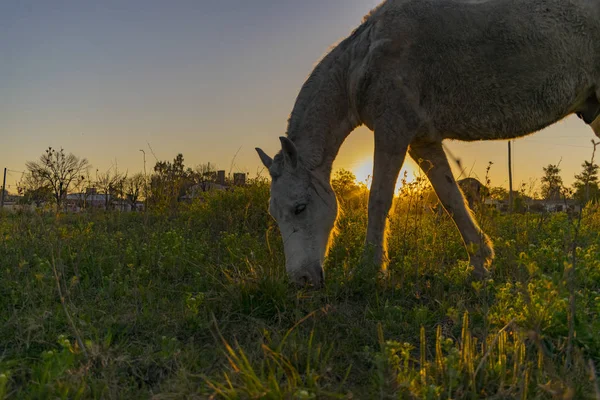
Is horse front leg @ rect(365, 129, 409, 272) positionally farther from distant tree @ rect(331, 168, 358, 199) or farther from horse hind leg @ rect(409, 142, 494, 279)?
distant tree @ rect(331, 168, 358, 199)

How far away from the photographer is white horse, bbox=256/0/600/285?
12.9 ft

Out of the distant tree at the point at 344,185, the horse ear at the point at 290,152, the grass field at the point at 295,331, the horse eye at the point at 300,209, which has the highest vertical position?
the distant tree at the point at 344,185

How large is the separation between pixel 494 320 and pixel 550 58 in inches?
121

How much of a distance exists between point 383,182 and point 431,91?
3.29ft

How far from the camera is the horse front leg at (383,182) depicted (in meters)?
3.90

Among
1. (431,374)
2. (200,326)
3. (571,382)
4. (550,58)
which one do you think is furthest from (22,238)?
(550,58)

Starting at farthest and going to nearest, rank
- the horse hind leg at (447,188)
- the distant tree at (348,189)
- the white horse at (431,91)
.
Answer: the distant tree at (348,189)
the horse hind leg at (447,188)
the white horse at (431,91)

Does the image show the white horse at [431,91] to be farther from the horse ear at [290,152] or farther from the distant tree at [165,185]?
the distant tree at [165,185]

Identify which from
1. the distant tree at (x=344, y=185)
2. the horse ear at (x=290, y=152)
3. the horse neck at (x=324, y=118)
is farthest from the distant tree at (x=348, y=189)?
the horse ear at (x=290, y=152)

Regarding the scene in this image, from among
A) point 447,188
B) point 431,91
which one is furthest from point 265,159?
point 447,188

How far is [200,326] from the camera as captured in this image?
257cm

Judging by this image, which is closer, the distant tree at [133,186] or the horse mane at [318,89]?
the horse mane at [318,89]

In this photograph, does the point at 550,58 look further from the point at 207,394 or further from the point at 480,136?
the point at 207,394

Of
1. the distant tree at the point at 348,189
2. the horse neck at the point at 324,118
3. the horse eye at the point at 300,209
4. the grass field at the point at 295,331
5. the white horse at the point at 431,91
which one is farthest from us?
the distant tree at the point at 348,189
